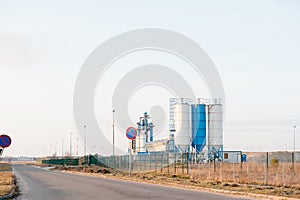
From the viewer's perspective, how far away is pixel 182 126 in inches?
2484

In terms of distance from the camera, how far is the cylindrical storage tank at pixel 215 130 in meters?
64.4

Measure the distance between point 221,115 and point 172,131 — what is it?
7420 mm

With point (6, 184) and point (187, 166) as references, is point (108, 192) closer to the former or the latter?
point (6, 184)

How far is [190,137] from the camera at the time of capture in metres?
63.3

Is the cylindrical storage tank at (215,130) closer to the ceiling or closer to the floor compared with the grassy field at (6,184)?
closer to the ceiling

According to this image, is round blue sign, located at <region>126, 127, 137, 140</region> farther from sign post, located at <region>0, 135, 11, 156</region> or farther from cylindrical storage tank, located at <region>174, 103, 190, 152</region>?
cylindrical storage tank, located at <region>174, 103, 190, 152</region>

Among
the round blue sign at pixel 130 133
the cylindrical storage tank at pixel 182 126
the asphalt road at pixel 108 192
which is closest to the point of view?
the asphalt road at pixel 108 192

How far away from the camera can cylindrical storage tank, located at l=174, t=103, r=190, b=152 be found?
63.1m

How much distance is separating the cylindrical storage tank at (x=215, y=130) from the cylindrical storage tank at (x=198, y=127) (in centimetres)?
85

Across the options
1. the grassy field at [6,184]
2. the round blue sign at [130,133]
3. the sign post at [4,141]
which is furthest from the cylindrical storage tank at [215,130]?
the sign post at [4,141]

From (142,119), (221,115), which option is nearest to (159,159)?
(221,115)

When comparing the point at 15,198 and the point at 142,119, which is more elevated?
the point at 142,119

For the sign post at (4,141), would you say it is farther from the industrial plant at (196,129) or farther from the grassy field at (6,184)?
the industrial plant at (196,129)

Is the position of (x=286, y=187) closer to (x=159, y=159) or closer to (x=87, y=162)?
(x=159, y=159)
